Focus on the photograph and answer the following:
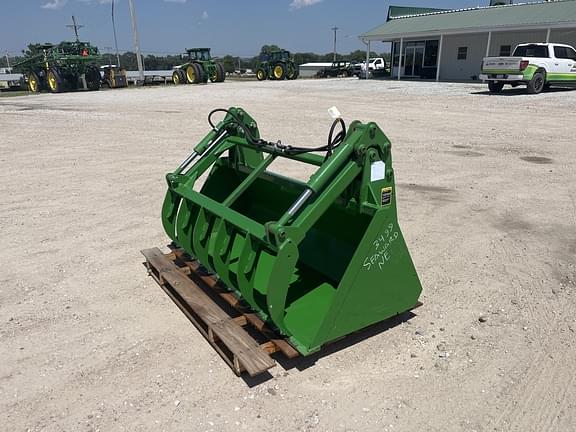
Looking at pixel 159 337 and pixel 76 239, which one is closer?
pixel 159 337

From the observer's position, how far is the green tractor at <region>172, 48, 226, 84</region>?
3197cm

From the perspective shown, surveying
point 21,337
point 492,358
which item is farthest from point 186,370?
point 492,358

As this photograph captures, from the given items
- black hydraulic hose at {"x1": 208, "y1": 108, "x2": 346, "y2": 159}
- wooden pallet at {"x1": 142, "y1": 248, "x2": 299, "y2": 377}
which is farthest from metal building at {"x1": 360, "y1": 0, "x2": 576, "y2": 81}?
wooden pallet at {"x1": 142, "y1": 248, "x2": 299, "y2": 377}

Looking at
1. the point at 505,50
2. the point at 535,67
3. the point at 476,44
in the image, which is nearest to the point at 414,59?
the point at 476,44

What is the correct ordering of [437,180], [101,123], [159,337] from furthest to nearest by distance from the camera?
1. [101,123]
2. [437,180]
3. [159,337]

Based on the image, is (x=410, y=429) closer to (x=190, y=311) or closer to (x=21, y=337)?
(x=190, y=311)

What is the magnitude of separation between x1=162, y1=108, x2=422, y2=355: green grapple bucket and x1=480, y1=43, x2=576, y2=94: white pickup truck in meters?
16.4

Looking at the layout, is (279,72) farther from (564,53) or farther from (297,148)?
(297,148)

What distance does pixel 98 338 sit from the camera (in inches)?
127

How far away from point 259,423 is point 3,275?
2.98 m

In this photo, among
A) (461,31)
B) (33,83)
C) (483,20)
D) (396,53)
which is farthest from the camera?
(396,53)

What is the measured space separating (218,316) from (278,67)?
115ft

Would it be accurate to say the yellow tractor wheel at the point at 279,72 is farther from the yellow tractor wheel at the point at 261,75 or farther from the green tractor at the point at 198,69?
the green tractor at the point at 198,69

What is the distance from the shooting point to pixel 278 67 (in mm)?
36031
